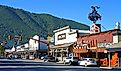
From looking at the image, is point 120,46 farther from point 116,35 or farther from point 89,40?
point 89,40

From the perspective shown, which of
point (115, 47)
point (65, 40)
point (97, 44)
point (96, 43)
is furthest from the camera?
point (65, 40)

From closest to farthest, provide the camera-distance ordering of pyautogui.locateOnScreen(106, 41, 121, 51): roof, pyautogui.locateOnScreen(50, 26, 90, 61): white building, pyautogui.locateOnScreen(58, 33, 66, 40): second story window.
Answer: pyautogui.locateOnScreen(106, 41, 121, 51): roof → pyautogui.locateOnScreen(50, 26, 90, 61): white building → pyautogui.locateOnScreen(58, 33, 66, 40): second story window

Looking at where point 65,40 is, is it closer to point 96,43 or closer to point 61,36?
point 61,36

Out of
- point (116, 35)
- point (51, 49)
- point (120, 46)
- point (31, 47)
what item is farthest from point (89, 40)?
point (31, 47)

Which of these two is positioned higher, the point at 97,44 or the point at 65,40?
the point at 65,40

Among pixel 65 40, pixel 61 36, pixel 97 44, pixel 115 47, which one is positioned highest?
pixel 61 36

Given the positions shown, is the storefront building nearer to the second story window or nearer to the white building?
the white building

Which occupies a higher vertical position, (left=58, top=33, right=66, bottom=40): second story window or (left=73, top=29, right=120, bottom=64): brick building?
(left=58, top=33, right=66, bottom=40): second story window

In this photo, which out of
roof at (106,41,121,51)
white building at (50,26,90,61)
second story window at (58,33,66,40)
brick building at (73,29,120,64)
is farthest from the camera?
second story window at (58,33,66,40)

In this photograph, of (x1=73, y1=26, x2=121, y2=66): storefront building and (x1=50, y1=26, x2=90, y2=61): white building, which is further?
(x1=50, y1=26, x2=90, y2=61): white building

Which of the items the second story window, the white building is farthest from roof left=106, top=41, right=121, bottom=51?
the second story window

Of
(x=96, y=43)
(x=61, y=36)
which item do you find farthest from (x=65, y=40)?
(x=96, y=43)

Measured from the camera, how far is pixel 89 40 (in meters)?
67.9

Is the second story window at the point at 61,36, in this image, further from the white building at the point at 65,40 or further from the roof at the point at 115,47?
the roof at the point at 115,47
